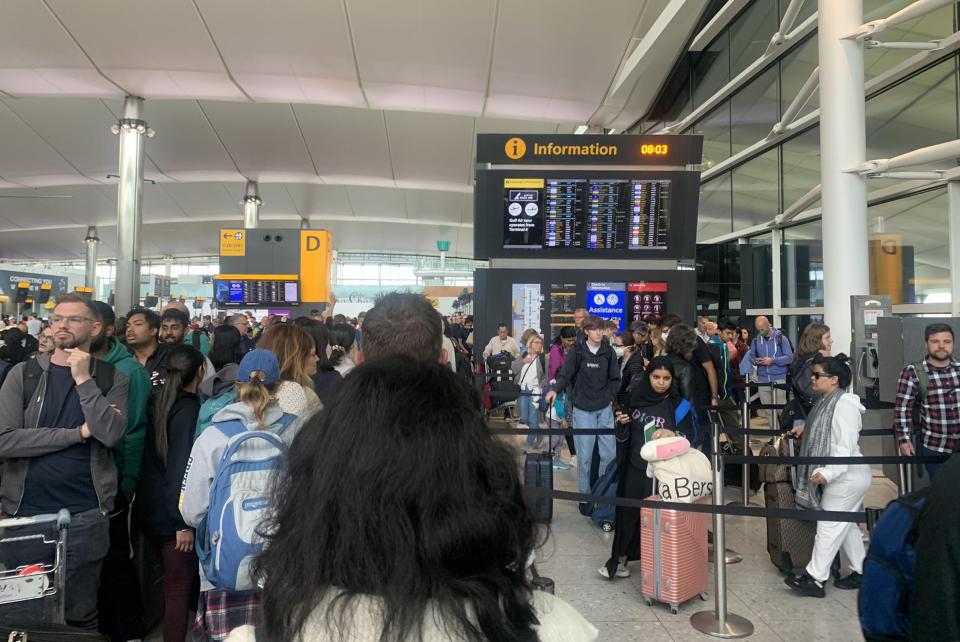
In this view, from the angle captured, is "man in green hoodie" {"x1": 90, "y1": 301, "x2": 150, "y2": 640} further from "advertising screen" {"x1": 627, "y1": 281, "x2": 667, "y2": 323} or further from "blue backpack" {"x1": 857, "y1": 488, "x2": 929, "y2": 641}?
"advertising screen" {"x1": 627, "y1": 281, "x2": 667, "y2": 323}

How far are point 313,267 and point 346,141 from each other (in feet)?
21.0

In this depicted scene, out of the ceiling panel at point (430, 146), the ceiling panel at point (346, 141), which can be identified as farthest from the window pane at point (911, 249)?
the ceiling panel at point (346, 141)

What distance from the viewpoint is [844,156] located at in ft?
26.4

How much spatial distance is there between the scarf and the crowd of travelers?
0.01m

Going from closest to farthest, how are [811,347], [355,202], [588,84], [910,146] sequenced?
1. [811,347]
2. [910,146]
3. [588,84]
4. [355,202]

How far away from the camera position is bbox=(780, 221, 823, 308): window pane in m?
11.6

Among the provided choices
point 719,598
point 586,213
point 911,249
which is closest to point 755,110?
point 911,249

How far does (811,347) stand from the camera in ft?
21.0

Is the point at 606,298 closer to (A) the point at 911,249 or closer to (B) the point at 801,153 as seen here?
(A) the point at 911,249

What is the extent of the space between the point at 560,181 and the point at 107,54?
10289 mm

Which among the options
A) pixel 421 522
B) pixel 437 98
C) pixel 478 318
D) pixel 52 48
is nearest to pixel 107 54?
pixel 52 48

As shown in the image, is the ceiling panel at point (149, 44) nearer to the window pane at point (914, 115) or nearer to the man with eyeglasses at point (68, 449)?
the man with eyeglasses at point (68, 449)

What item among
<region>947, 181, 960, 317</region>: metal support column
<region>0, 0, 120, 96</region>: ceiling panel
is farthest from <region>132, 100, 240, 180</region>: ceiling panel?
<region>947, 181, 960, 317</region>: metal support column

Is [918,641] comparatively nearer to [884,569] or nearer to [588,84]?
[884,569]
